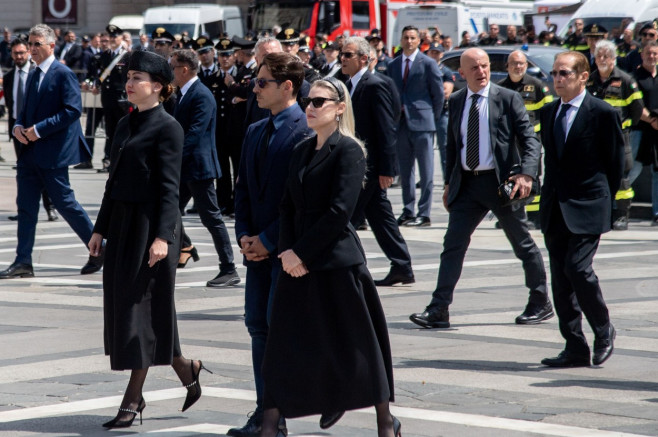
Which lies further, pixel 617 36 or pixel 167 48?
pixel 617 36

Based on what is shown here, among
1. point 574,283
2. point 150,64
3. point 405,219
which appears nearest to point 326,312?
point 150,64

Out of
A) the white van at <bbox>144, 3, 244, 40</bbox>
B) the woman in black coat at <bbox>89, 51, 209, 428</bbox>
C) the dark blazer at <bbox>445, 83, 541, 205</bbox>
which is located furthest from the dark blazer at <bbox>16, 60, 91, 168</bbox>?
the white van at <bbox>144, 3, 244, 40</bbox>

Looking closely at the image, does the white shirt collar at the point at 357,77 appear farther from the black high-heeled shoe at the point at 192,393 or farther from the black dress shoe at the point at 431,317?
the black high-heeled shoe at the point at 192,393

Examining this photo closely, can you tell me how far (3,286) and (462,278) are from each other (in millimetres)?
3654

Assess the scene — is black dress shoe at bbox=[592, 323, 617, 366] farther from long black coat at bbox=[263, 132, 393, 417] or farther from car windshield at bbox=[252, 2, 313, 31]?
car windshield at bbox=[252, 2, 313, 31]

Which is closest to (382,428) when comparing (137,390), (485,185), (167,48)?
Answer: (137,390)

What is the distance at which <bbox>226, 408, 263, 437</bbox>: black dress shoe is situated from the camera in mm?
5840

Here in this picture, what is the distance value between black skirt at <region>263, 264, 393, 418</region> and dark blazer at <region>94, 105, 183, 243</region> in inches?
36.1

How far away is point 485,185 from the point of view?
8.60 m

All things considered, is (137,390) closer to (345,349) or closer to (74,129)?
(345,349)

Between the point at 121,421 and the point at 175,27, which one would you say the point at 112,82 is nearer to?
the point at 121,421

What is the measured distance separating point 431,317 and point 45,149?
3.94 m

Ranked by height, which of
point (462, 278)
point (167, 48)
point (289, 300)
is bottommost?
→ point (462, 278)

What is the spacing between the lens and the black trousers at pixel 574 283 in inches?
293
